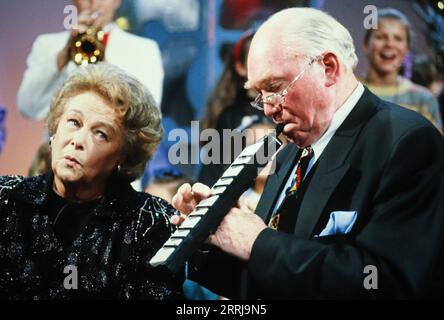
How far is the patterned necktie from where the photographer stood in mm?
1923

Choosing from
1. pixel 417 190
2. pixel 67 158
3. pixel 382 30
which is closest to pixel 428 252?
pixel 417 190

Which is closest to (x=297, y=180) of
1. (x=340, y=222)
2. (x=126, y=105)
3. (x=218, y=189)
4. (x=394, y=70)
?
(x=340, y=222)

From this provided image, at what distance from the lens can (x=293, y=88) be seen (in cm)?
184

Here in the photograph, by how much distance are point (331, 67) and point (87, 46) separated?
1713mm

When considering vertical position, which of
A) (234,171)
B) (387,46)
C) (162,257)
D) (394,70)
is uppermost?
(387,46)

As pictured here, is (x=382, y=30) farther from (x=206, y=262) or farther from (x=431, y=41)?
(x=206, y=262)

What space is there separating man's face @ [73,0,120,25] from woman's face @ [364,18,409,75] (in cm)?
133

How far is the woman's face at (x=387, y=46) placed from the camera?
3.35 meters

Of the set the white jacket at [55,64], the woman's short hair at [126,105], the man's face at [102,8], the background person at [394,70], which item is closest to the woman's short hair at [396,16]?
the background person at [394,70]

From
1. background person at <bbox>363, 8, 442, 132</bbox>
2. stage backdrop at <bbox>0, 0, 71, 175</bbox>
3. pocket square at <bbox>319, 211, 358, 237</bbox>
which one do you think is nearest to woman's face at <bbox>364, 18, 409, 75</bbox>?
background person at <bbox>363, 8, 442, 132</bbox>

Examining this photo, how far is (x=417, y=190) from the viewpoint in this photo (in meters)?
1.59

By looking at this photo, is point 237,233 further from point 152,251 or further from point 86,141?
point 86,141

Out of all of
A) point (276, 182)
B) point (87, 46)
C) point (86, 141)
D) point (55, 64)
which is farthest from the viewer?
point (55, 64)

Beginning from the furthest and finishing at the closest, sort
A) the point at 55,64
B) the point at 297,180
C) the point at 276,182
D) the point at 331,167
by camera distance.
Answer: the point at 55,64
the point at 276,182
the point at 297,180
the point at 331,167
